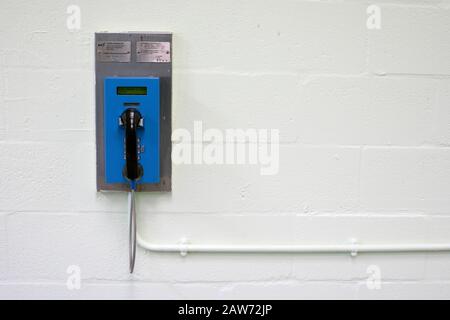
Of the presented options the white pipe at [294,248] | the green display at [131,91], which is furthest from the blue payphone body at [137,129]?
the white pipe at [294,248]

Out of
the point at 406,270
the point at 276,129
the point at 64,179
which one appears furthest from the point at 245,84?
Result: the point at 406,270

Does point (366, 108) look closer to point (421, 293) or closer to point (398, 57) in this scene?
point (398, 57)

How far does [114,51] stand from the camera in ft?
3.18

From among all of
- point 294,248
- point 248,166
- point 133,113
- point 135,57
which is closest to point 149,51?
point 135,57

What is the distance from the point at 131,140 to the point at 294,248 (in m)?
0.56

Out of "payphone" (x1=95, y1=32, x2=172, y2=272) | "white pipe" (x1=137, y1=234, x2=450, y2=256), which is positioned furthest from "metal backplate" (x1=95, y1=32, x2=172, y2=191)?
"white pipe" (x1=137, y1=234, x2=450, y2=256)

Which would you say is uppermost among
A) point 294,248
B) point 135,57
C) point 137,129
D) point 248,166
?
point 135,57

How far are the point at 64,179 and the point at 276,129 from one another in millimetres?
626

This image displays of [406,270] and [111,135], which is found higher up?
[111,135]

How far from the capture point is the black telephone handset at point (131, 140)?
0.90 m

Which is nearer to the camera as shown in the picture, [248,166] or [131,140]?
[131,140]

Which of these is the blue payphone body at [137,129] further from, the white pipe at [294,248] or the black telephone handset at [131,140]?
the white pipe at [294,248]

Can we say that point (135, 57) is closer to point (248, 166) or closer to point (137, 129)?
point (137, 129)
